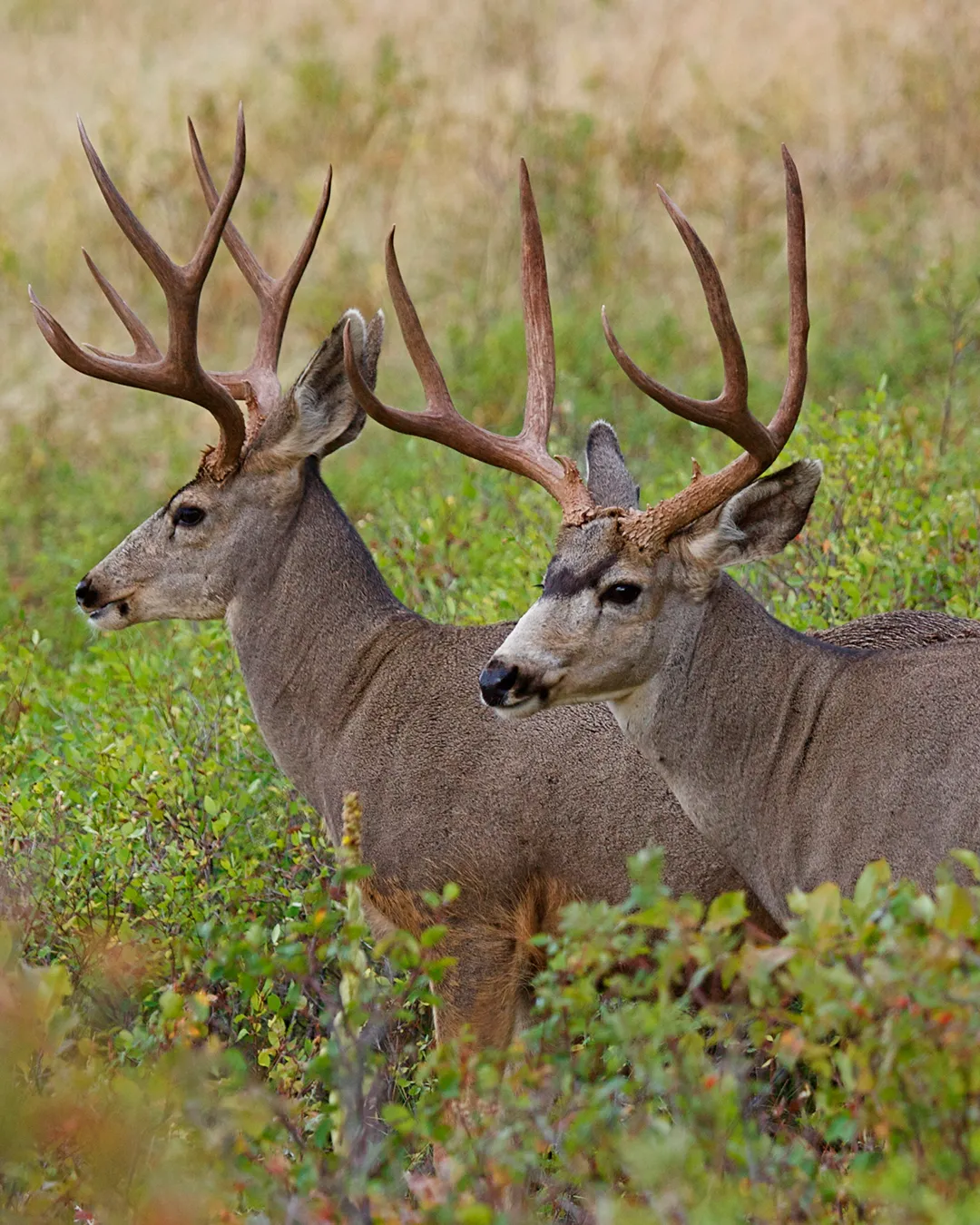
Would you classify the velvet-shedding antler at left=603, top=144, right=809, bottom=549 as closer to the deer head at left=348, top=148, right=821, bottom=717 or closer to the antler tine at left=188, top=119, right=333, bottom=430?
the deer head at left=348, top=148, right=821, bottom=717

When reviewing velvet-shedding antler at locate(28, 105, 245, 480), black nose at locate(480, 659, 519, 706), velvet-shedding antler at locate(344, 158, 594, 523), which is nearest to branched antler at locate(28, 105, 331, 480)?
velvet-shedding antler at locate(28, 105, 245, 480)

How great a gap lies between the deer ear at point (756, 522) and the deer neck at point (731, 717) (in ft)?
0.55

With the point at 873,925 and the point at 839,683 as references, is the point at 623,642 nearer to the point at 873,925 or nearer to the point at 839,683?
the point at 839,683

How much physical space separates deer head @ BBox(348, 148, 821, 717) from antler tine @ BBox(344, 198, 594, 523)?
6 centimetres

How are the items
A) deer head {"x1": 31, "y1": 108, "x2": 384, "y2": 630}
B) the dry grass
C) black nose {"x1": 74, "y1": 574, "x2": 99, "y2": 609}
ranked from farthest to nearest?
the dry grass, black nose {"x1": 74, "y1": 574, "x2": 99, "y2": 609}, deer head {"x1": 31, "y1": 108, "x2": 384, "y2": 630}

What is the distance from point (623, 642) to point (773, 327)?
968 cm

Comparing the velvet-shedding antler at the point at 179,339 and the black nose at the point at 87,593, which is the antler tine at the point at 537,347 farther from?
the black nose at the point at 87,593

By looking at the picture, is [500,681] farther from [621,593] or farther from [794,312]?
[794,312]

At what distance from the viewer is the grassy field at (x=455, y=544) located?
142 inches

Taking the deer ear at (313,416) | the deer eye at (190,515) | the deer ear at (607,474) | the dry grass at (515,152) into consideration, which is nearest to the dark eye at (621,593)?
the deer ear at (607,474)

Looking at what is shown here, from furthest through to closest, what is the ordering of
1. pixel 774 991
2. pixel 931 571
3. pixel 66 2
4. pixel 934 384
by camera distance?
pixel 66 2 → pixel 934 384 → pixel 931 571 → pixel 774 991

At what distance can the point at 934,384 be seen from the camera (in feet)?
40.4

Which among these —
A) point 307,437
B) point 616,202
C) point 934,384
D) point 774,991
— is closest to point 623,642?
point 307,437

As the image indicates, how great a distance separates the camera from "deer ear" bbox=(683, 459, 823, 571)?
561 cm
